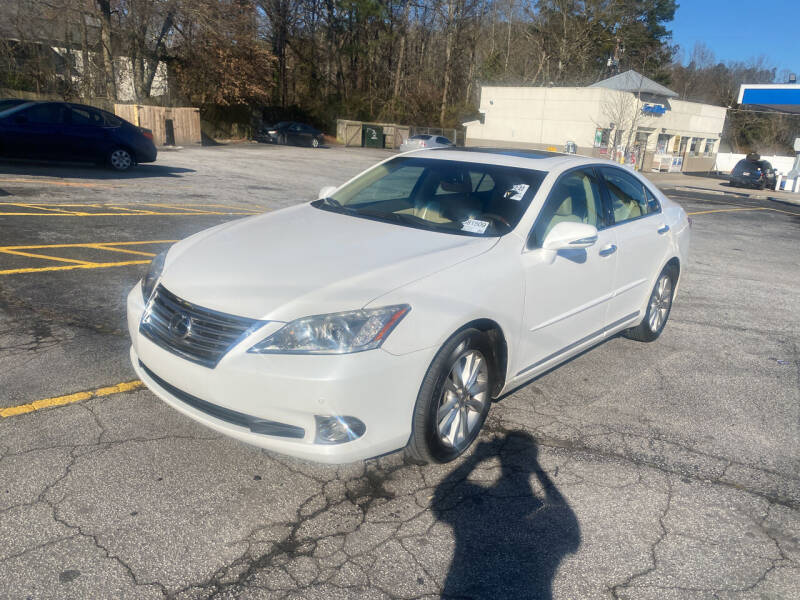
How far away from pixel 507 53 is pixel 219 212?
5378 cm

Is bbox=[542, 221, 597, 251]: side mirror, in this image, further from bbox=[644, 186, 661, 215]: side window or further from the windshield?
bbox=[644, 186, 661, 215]: side window

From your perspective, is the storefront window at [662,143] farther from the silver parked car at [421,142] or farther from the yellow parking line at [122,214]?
the yellow parking line at [122,214]

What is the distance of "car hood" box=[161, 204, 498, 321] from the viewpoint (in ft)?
9.75

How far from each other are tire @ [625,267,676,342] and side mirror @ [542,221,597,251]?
184 centimetres

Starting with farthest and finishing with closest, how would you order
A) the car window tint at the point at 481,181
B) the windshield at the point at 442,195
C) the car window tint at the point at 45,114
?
the car window tint at the point at 45,114, the car window tint at the point at 481,181, the windshield at the point at 442,195

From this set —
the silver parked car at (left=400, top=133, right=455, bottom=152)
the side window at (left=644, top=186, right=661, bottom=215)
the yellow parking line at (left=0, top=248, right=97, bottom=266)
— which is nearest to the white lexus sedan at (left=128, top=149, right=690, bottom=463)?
the side window at (left=644, top=186, right=661, bottom=215)

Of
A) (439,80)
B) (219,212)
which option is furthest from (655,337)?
(439,80)

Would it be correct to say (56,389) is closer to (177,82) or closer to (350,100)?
(177,82)

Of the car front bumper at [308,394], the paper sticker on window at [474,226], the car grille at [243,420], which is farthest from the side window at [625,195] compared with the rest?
the car grille at [243,420]

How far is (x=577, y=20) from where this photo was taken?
5525cm

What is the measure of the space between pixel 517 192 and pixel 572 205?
1.72ft

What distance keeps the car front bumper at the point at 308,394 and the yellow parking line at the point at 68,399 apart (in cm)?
119

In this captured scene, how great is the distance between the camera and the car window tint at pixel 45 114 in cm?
1419

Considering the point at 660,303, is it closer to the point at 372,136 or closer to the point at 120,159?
the point at 120,159
